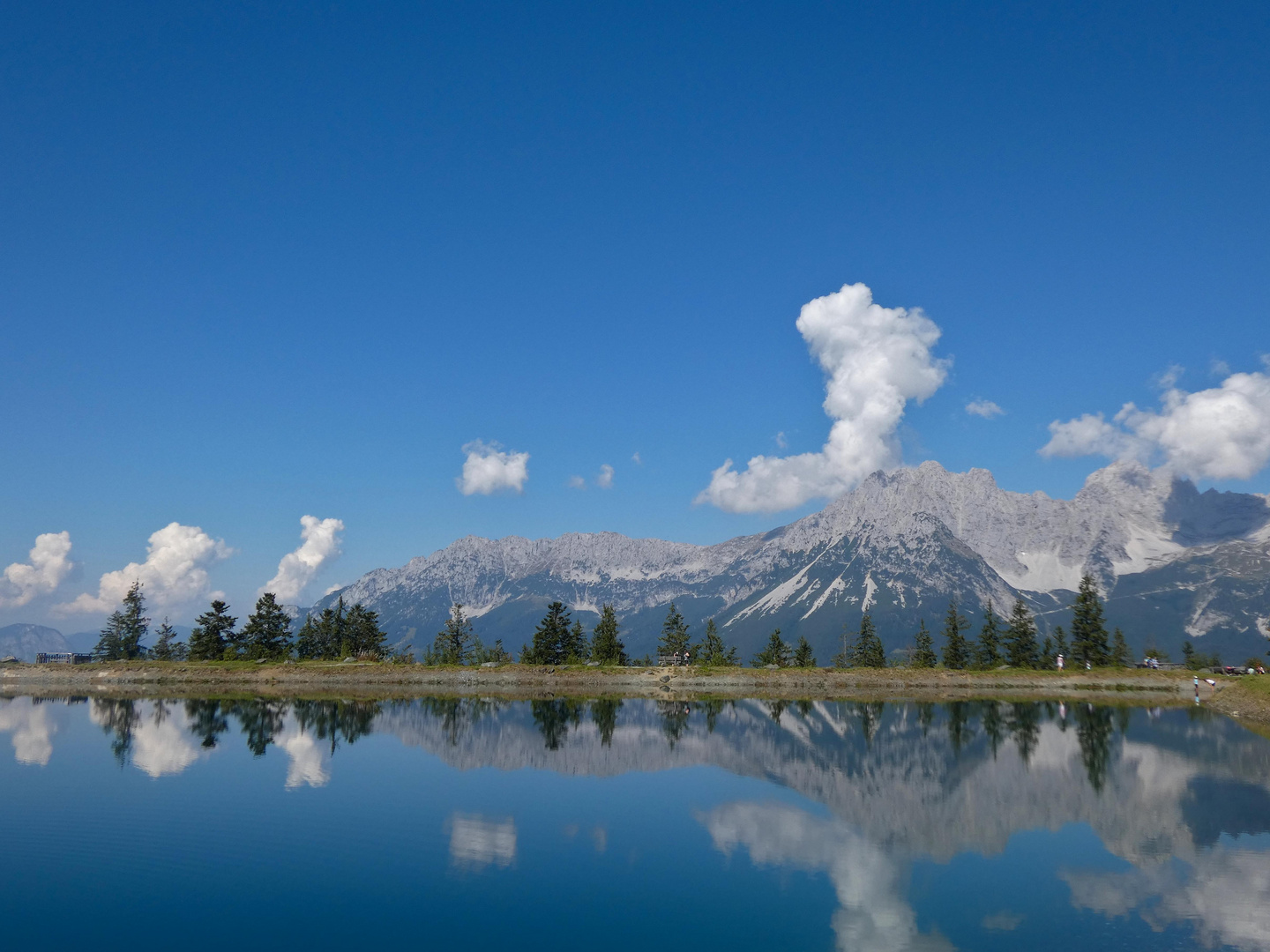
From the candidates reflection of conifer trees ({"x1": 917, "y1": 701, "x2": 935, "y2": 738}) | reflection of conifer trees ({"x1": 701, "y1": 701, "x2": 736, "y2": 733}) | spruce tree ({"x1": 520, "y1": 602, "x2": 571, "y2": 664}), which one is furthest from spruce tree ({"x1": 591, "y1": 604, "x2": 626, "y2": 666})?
reflection of conifer trees ({"x1": 917, "y1": 701, "x2": 935, "y2": 738})

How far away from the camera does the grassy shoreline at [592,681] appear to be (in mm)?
125312

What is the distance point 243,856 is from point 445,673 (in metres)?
118

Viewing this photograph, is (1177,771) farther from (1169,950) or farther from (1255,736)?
(1169,950)

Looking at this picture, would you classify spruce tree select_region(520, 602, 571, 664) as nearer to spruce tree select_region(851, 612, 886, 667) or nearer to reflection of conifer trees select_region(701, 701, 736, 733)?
reflection of conifer trees select_region(701, 701, 736, 733)

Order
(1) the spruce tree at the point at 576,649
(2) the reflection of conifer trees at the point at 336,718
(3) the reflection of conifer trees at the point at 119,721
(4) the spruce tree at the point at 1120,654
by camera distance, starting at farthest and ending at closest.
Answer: (4) the spruce tree at the point at 1120,654 < (1) the spruce tree at the point at 576,649 < (2) the reflection of conifer trees at the point at 336,718 < (3) the reflection of conifer trees at the point at 119,721

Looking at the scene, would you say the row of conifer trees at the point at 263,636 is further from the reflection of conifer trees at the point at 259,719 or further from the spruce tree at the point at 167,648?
the reflection of conifer trees at the point at 259,719

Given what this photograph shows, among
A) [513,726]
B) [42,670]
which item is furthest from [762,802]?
[42,670]

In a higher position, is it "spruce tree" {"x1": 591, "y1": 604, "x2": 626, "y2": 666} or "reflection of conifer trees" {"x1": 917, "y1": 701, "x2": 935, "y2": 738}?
"spruce tree" {"x1": 591, "y1": 604, "x2": 626, "y2": 666}

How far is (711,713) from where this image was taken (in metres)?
89.3

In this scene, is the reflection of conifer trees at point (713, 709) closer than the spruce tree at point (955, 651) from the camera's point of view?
Yes

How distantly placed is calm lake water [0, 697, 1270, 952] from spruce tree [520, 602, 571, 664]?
277 ft

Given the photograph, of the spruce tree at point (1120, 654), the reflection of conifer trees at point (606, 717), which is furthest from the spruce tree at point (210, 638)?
the spruce tree at point (1120, 654)

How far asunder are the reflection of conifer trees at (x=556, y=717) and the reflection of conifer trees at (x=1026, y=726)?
115ft

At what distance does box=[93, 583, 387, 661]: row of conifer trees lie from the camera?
14488 centimetres
